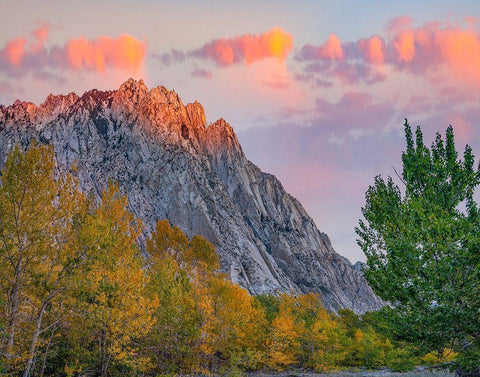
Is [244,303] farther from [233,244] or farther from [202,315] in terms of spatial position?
[233,244]

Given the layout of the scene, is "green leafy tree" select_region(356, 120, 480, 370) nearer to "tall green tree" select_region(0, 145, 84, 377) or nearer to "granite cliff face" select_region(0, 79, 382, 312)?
"tall green tree" select_region(0, 145, 84, 377)

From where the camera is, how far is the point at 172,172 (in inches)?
6038

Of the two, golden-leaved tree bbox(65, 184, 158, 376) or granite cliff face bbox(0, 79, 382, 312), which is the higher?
granite cliff face bbox(0, 79, 382, 312)

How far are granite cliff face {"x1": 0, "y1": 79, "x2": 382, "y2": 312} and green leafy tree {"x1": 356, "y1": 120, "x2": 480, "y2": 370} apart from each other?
103m

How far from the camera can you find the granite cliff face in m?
139

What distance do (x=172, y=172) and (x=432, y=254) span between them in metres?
A: 142

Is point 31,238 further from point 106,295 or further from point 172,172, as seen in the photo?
point 172,172

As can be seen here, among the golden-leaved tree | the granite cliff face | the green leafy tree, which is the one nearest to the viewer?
the green leafy tree

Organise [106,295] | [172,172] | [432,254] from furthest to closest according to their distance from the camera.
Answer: [172,172], [106,295], [432,254]

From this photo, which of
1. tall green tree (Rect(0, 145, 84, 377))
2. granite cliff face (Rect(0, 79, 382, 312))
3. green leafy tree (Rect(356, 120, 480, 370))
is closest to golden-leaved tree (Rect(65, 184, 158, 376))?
tall green tree (Rect(0, 145, 84, 377))

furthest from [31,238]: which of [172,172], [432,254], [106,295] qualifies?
[172,172]

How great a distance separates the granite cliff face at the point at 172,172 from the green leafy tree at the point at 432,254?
103 meters

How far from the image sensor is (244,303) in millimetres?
43875

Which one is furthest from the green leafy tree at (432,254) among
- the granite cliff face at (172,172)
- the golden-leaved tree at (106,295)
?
the granite cliff face at (172,172)
